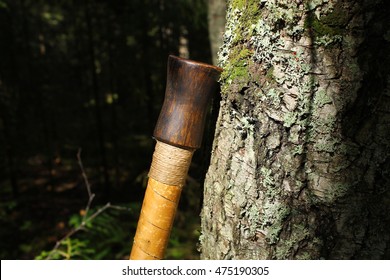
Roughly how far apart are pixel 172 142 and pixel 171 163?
77 millimetres

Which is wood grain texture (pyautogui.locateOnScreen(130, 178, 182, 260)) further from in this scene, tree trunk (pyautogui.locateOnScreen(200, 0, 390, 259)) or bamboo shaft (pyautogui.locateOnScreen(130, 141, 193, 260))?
tree trunk (pyautogui.locateOnScreen(200, 0, 390, 259))

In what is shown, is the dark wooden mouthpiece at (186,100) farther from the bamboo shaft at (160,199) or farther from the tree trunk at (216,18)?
the tree trunk at (216,18)

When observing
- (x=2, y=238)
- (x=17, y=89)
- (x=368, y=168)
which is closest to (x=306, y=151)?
(x=368, y=168)

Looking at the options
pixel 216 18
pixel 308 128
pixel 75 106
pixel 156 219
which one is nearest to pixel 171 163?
pixel 156 219

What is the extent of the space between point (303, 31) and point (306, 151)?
0.35 metres

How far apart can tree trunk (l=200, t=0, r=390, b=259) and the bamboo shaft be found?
0.17 meters

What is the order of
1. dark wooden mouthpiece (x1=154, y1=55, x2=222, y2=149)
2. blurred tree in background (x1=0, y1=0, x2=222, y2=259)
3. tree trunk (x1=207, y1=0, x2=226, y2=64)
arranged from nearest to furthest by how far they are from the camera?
1. dark wooden mouthpiece (x1=154, y1=55, x2=222, y2=149)
2. tree trunk (x1=207, y1=0, x2=226, y2=64)
3. blurred tree in background (x1=0, y1=0, x2=222, y2=259)

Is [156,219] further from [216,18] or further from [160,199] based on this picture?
[216,18]

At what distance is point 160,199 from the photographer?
115 cm

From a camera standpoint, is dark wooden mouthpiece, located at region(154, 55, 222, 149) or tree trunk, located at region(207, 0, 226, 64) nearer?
dark wooden mouthpiece, located at region(154, 55, 222, 149)

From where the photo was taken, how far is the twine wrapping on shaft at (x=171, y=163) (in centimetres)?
113

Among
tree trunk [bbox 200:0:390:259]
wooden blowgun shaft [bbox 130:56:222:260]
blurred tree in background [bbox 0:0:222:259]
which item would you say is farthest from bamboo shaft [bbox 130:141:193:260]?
blurred tree in background [bbox 0:0:222:259]

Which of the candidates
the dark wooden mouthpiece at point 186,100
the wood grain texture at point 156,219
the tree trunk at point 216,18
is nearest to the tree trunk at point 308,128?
the dark wooden mouthpiece at point 186,100

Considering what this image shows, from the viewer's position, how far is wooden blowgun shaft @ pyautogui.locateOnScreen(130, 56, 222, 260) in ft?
3.51
